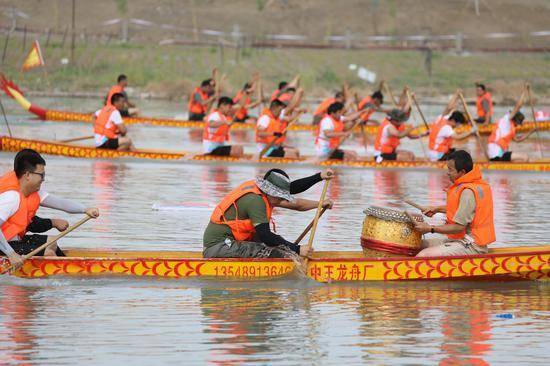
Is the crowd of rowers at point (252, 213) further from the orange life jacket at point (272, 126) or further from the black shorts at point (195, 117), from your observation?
the black shorts at point (195, 117)

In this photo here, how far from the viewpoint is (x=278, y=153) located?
22.6m

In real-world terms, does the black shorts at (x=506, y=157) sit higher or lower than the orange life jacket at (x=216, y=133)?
Result: lower

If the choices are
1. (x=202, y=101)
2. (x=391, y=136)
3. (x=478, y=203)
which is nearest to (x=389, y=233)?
(x=478, y=203)

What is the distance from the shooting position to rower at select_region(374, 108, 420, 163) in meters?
21.8

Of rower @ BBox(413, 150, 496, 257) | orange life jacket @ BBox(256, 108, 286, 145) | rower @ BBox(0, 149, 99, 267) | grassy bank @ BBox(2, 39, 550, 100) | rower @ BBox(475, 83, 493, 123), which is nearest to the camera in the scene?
rower @ BBox(0, 149, 99, 267)

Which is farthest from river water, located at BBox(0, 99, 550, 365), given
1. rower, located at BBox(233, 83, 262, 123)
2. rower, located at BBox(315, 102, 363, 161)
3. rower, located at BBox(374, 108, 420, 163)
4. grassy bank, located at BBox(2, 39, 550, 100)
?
grassy bank, located at BBox(2, 39, 550, 100)

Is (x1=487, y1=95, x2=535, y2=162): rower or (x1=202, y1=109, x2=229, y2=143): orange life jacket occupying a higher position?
(x1=202, y1=109, x2=229, y2=143): orange life jacket

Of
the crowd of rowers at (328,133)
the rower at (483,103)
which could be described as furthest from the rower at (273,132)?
the rower at (483,103)

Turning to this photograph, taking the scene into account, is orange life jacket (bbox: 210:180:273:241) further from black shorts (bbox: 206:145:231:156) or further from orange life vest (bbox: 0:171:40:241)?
black shorts (bbox: 206:145:231:156)

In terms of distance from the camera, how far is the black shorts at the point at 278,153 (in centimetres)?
2262

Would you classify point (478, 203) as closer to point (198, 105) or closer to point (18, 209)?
point (18, 209)

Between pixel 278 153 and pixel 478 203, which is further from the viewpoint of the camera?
pixel 278 153

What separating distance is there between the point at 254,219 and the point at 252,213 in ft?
0.18

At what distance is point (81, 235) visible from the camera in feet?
48.7
